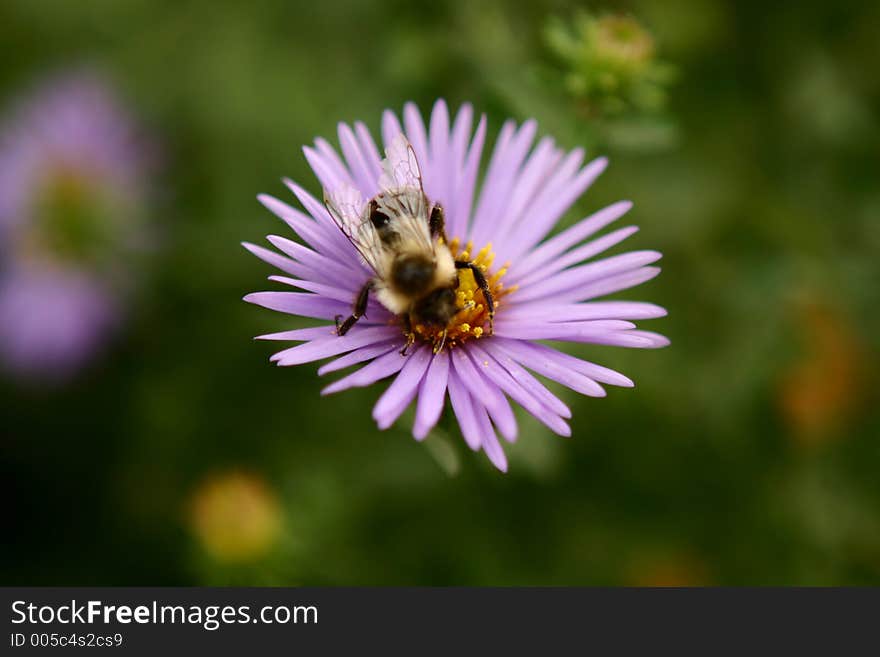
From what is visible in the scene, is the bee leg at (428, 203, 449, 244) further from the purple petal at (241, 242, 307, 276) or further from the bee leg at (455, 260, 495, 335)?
the purple petal at (241, 242, 307, 276)

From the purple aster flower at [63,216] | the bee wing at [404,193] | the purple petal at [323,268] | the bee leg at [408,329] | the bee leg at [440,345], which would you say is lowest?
the bee leg at [440,345]

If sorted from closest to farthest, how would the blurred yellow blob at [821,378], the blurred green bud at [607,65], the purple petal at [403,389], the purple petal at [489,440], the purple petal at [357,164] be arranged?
the purple petal at [403,389]
the purple petal at [489,440]
the purple petal at [357,164]
the blurred green bud at [607,65]
the blurred yellow blob at [821,378]

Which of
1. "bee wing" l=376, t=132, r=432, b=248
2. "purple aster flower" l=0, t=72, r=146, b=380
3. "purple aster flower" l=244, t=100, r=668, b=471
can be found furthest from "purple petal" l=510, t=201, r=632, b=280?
"purple aster flower" l=0, t=72, r=146, b=380

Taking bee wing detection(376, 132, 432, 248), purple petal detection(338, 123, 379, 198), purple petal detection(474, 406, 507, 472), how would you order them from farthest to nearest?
purple petal detection(338, 123, 379, 198) → bee wing detection(376, 132, 432, 248) → purple petal detection(474, 406, 507, 472)

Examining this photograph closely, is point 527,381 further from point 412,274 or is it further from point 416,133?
A: point 416,133

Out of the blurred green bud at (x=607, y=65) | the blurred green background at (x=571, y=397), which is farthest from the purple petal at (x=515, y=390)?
the blurred green background at (x=571, y=397)

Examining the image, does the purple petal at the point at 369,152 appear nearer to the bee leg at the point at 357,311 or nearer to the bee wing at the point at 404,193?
the bee wing at the point at 404,193

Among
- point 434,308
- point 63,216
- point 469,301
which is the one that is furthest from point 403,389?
point 63,216

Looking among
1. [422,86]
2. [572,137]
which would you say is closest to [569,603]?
[572,137]

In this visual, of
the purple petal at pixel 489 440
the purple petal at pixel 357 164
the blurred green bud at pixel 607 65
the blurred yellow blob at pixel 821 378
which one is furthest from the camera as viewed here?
the blurred yellow blob at pixel 821 378
